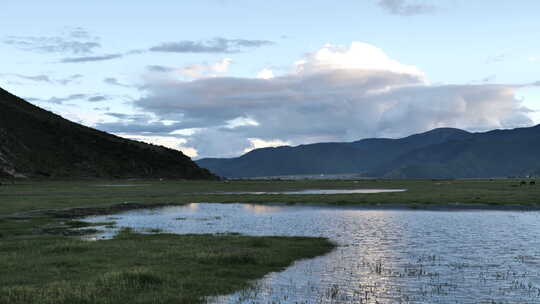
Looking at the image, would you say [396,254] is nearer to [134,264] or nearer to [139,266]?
[139,266]

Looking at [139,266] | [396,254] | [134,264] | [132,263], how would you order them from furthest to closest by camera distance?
[396,254] < [132,263] < [134,264] < [139,266]

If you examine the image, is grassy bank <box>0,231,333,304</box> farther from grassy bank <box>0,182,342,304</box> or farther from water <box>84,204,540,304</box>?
water <box>84,204,540,304</box>

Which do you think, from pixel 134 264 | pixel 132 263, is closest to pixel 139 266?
pixel 134 264

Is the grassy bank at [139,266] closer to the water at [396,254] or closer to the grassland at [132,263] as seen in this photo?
the grassland at [132,263]

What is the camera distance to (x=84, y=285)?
24.5 metres

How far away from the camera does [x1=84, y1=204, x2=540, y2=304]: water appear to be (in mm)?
24875

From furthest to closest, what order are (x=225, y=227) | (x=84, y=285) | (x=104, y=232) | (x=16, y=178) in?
(x=16, y=178), (x=225, y=227), (x=104, y=232), (x=84, y=285)

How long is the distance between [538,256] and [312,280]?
17822 mm

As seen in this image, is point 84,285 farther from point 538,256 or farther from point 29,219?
point 29,219

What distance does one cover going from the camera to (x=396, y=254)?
3603 centimetres

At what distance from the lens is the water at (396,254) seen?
24.9 m

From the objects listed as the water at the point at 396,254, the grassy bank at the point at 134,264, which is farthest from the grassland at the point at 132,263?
the water at the point at 396,254

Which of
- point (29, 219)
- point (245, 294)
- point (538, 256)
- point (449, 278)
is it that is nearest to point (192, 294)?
point (245, 294)

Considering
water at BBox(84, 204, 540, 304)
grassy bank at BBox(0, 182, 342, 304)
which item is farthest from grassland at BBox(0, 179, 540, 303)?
water at BBox(84, 204, 540, 304)
